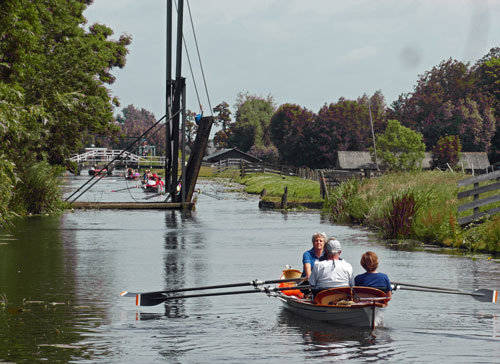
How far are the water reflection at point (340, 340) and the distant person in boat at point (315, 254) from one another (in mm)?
1034

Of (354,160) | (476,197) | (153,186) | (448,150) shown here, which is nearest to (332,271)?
(476,197)

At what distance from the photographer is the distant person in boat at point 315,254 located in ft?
49.5

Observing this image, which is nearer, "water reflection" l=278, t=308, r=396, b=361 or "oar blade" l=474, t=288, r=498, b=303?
"water reflection" l=278, t=308, r=396, b=361

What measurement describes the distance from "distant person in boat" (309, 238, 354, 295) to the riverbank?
12.4 meters

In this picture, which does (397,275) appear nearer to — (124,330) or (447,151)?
(124,330)

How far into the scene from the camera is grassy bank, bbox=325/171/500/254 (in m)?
26.1

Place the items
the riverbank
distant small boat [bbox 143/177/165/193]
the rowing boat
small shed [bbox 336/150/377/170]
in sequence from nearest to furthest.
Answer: the rowing boat → the riverbank → distant small boat [bbox 143/177/165/193] → small shed [bbox 336/150/377/170]

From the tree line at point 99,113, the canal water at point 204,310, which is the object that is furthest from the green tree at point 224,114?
the canal water at point 204,310

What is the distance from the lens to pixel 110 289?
18.2 m

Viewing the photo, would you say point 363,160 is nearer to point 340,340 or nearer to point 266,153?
point 266,153

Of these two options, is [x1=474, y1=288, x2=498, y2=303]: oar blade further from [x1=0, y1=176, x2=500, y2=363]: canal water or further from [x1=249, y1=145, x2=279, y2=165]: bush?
[x1=249, y1=145, x2=279, y2=165]: bush

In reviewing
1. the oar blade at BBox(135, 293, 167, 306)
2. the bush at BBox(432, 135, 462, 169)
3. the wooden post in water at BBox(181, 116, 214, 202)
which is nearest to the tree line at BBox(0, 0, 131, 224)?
the wooden post in water at BBox(181, 116, 214, 202)

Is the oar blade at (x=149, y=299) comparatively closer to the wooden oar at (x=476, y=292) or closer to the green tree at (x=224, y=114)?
the wooden oar at (x=476, y=292)

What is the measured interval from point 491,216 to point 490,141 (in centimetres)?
8823
